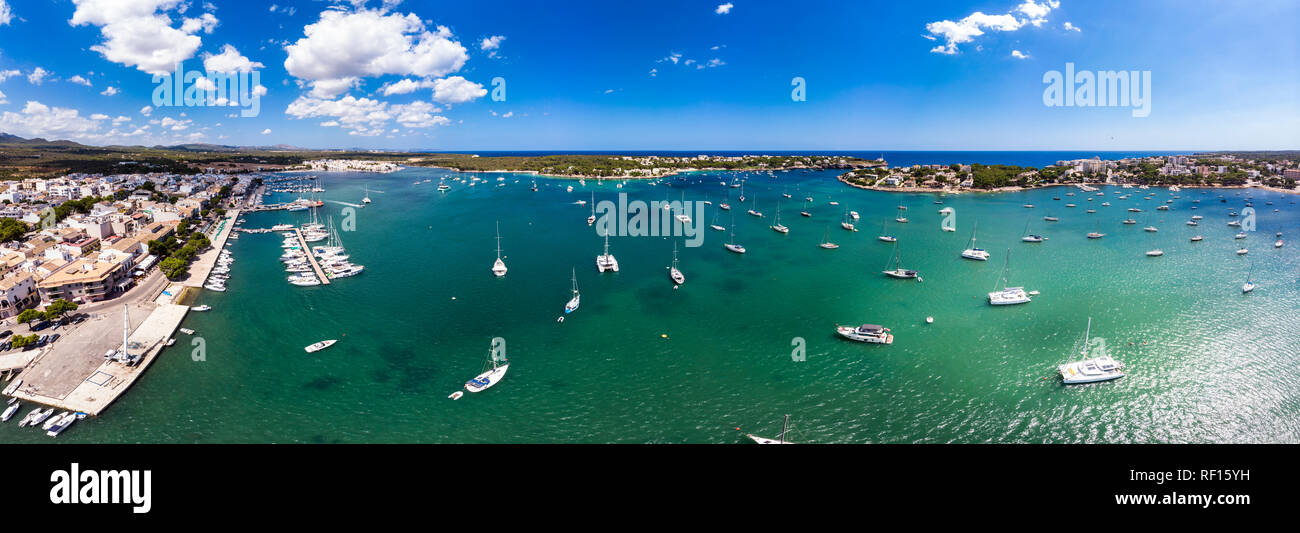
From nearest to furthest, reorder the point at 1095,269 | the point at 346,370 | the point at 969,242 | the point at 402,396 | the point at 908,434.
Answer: the point at 908,434
the point at 402,396
the point at 346,370
the point at 1095,269
the point at 969,242

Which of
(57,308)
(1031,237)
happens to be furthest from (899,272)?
(57,308)

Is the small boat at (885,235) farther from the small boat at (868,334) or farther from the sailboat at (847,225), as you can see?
the small boat at (868,334)

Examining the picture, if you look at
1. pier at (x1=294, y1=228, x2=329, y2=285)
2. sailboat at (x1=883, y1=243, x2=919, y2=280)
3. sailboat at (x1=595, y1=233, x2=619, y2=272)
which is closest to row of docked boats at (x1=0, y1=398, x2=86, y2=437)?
pier at (x1=294, y1=228, x2=329, y2=285)

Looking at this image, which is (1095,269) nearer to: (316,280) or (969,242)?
(969,242)

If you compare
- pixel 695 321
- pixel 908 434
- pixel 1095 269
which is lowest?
pixel 908 434

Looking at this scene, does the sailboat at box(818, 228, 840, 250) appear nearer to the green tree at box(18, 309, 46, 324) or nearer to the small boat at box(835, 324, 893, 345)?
the small boat at box(835, 324, 893, 345)

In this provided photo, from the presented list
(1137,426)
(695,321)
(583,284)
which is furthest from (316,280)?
(1137,426)
